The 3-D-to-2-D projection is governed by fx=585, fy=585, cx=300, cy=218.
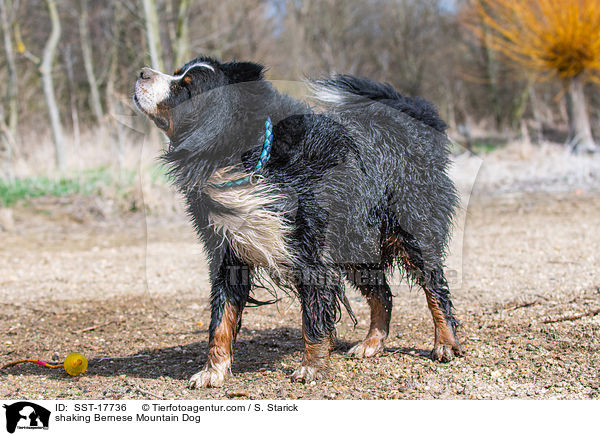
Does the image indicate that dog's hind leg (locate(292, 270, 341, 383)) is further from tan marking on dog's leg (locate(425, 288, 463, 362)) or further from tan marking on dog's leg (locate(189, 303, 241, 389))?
tan marking on dog's leg (locate(425, 288, 463, 362))

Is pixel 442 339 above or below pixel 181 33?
below

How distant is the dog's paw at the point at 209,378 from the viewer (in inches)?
120

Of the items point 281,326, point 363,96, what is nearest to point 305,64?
point 281,326

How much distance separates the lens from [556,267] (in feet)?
17.7

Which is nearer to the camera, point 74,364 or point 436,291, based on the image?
point 74,364

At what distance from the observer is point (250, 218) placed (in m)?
3.00

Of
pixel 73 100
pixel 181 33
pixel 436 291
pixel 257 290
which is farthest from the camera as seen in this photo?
pixel 73 100

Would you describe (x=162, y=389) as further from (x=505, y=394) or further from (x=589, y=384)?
(x=589, y=384)

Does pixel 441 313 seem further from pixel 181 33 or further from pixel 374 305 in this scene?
pixel 181 33

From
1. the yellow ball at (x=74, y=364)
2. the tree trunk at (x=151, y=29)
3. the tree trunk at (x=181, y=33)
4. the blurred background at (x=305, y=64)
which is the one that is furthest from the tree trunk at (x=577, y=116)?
the yellow ball at (x=74, y=364)

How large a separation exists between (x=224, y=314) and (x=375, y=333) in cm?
104

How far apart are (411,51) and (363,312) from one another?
1921cm

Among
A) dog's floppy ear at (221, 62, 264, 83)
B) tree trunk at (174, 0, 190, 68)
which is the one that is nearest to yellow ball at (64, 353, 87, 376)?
dog's floppy ear at (221, 62, 264, 83)
